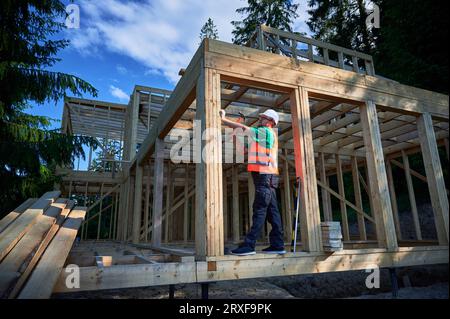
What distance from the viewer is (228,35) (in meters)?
23.2

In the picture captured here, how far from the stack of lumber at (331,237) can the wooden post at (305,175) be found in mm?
68

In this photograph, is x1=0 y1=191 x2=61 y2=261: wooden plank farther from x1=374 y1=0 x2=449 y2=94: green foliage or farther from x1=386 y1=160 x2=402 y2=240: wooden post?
x1=374 y1=0 x2=449 y2=94: green foliage

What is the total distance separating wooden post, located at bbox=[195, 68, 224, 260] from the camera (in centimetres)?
323

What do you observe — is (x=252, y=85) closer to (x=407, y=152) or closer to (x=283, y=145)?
(x=283, y=145)

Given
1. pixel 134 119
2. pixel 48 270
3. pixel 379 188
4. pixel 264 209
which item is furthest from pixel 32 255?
pixel 134 119

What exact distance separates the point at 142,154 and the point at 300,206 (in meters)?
4.95

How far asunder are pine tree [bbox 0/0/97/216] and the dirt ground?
348cm

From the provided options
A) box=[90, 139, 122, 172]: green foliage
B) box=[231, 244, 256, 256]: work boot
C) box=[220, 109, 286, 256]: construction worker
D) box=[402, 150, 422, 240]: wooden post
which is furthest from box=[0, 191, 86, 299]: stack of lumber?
box=[402, 150, 422, 240]: wooden post

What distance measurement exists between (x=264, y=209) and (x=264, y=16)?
21246mm

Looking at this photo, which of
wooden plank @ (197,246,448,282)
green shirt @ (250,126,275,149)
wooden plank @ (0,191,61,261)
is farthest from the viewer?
green shirt @ (250,126,275,149)

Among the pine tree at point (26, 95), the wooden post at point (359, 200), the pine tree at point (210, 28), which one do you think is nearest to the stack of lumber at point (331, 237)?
the wooden post at point (359, 200)

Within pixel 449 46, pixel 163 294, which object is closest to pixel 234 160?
pixel 163 294

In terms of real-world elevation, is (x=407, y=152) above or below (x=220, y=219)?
above

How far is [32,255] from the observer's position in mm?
2805
